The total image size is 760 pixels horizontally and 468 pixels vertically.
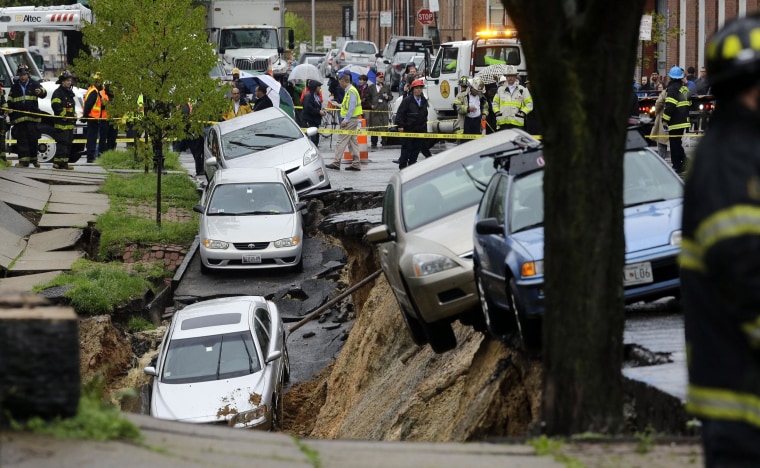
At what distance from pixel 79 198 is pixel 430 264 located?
56.9ft

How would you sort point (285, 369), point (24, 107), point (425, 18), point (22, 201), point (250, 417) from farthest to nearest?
point (425, 18), point (24, 107), point (22, 201), point (285, 369), point (250, 417)

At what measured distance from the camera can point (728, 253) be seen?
367 centimetres

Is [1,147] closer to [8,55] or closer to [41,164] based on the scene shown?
[41,164]

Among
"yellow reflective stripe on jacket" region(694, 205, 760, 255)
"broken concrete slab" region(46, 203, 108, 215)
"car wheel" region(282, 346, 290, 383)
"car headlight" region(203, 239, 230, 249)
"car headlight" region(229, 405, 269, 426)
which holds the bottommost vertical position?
"car wheel" region(282, 346, 290, 383)

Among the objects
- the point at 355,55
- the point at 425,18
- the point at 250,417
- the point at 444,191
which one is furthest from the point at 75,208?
the point at 355,55

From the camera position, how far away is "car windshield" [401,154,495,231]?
37.6ft

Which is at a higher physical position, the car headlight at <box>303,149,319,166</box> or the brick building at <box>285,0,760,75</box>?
the brick building at <box>285,0,760,75</box>

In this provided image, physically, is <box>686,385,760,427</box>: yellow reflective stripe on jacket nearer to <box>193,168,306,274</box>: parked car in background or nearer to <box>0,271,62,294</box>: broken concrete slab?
<box>0,271,62,294</box>: broken concrete slab

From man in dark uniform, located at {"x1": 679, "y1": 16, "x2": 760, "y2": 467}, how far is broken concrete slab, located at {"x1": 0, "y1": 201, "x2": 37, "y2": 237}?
20.6 meters

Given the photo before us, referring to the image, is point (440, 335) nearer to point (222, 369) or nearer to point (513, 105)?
point (222, 369)

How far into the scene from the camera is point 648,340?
8688 millimetres

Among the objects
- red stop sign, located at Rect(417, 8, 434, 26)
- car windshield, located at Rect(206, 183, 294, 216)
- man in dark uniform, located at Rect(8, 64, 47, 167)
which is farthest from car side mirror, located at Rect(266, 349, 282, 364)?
red stop sign, located at Rect(417, 8, 434, 26)

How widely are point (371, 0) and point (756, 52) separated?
319ft

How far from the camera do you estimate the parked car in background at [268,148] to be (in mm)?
24172
